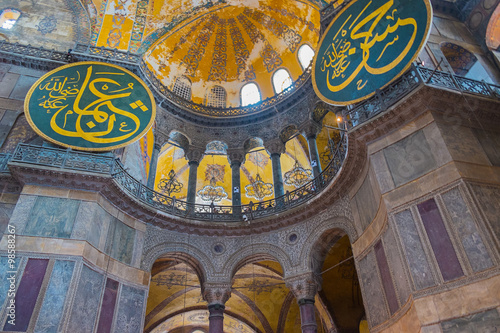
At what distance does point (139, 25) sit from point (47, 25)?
2986 millimetres

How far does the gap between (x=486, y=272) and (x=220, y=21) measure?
12.1 metres

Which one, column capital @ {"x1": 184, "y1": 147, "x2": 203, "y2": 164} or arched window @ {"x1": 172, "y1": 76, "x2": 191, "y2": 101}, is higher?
arched window @ {"x1": 172, "y1": 76, "x2": 191, "y2": 101}

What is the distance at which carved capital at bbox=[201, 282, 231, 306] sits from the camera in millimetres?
9188

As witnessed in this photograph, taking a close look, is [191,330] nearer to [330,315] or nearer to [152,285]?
[152,285]

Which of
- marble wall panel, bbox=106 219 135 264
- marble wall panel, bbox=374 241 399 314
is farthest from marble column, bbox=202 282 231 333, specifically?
marble wall panel, bbox=374 241 399 314

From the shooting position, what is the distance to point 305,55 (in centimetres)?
1254

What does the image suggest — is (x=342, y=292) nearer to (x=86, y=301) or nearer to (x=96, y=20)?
(x=86, y=301)

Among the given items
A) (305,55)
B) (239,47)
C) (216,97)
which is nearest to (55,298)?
(216,97)

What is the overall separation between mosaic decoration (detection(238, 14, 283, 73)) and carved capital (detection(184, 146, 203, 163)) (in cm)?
422

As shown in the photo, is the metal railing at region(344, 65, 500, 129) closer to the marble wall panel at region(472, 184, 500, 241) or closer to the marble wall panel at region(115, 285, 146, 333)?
the marble wall panel at region(472, 184, 500, 241)

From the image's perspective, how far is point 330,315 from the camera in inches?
416

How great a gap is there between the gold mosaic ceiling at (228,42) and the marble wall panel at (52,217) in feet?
21.4

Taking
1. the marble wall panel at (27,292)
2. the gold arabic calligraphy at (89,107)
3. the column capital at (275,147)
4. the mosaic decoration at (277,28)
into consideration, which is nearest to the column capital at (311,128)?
the column capital at (275,147)

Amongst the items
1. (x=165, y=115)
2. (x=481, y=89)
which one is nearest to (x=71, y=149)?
(x=165, y=115)
